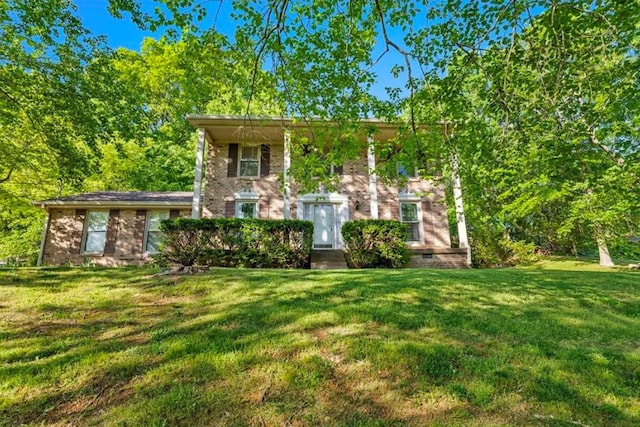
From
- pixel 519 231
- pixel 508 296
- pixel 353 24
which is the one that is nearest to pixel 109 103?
pixel 353 24

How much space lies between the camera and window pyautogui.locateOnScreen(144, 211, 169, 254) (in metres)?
11.7

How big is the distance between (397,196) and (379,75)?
750 centimetres

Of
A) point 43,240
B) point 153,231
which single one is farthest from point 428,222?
point 43,240

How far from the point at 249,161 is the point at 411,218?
6842 mm

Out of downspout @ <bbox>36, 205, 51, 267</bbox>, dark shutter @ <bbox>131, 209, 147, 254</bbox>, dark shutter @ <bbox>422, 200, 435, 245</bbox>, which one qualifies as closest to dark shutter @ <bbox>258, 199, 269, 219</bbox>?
dark shutter @ <bbox>131, 209, 147, 254</bbox>

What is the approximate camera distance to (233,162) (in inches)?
499

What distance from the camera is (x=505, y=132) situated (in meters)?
5.49

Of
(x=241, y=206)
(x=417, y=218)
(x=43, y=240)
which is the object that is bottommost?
(x=43, y=240)

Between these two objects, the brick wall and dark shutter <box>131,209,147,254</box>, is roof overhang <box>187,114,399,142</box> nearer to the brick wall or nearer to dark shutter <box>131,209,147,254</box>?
the brick wall

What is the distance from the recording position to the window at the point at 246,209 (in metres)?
12.3

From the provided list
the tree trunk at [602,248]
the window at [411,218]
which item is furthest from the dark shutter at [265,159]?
the tree trunk at [602,248]

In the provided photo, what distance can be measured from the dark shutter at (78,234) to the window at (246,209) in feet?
18.3

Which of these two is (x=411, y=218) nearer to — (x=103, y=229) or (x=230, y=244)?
(x=230, y=244)

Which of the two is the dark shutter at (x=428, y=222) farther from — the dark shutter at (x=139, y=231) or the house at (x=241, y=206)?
the dark shutter at (x=139, y=231)
